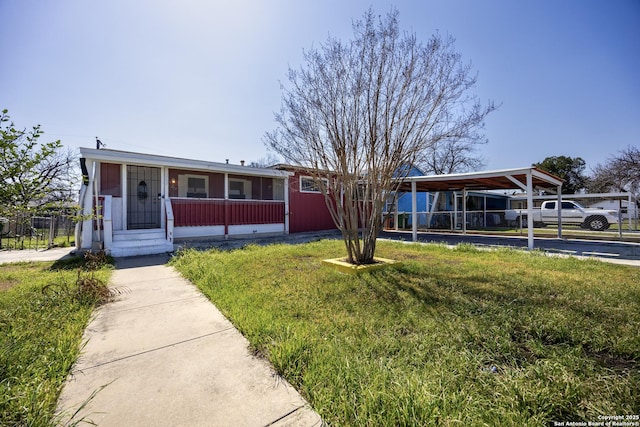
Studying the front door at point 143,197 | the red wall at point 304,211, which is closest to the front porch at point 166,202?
the front door at point 143,197

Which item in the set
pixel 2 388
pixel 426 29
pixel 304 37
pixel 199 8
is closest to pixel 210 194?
pixel 199 8

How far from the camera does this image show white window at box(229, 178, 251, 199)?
37.2ft

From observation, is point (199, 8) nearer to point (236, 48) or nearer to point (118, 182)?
point (236, 48)

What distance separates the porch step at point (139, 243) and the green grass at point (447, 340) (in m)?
3.45

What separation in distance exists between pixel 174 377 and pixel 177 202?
7.94 m

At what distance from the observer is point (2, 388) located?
163cm

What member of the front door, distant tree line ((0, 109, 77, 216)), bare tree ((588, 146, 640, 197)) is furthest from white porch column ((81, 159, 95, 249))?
bare tree ((588, 146, 640, 197))

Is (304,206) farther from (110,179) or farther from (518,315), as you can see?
(518,315)

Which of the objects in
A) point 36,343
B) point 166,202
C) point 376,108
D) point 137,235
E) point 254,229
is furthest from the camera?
point 254,229

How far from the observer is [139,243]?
7344 mm

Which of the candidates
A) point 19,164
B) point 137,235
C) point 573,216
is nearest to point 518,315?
point 19,164

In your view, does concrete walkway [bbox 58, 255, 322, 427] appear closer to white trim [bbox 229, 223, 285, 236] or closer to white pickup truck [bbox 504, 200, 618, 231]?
white trim [bbox 229, 223, 285, 236]

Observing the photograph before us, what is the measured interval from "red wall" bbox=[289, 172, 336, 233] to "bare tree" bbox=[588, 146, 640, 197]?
21.7 meters

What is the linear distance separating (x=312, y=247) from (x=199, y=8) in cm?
626
